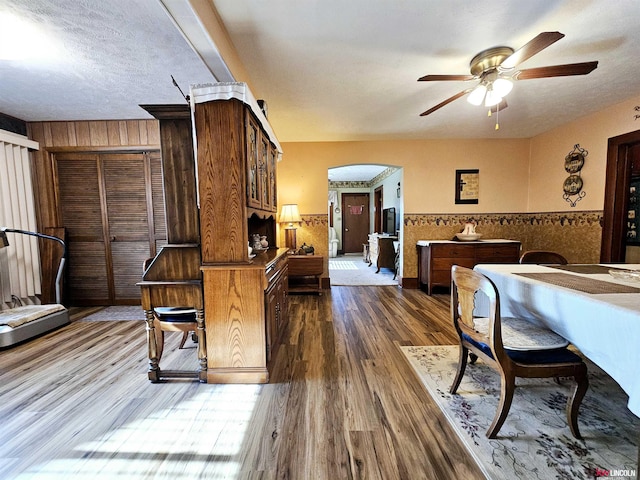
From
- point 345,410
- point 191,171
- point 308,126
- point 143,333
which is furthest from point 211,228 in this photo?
point 308,126

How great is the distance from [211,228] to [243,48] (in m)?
1.43

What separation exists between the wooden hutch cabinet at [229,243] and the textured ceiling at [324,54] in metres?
0.39

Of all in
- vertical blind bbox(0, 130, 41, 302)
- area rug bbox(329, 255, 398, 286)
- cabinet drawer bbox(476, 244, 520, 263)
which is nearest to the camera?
vertical blind bbox(0, 130, 41, 302)

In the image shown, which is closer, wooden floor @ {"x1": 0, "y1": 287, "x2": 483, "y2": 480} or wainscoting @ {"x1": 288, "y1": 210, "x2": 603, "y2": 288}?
wooden floor @ {"x1": 0, "y1": 287, "x2": 483, "y2": 480}

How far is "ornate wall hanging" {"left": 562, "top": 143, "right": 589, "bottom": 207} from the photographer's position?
3.50 metres

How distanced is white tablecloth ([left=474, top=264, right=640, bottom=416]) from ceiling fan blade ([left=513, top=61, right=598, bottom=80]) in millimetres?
1390

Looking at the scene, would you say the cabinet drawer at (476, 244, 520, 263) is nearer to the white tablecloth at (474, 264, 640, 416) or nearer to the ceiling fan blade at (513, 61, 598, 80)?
the white tablecloth at (474, 264, 640, 416)

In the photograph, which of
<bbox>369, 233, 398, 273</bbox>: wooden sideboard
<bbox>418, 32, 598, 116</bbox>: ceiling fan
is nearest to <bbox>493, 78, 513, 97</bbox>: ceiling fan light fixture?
<bbox>418, 32, 598, 116</bbox>: ceiling fan

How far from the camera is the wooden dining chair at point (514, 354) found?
1.26 m

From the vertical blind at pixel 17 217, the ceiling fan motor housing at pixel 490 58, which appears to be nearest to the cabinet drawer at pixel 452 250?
the ceiling fan motor housing at pixel 490 58

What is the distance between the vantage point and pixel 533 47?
1.57 metres

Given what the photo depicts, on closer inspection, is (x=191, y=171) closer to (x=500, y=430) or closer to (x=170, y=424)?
(x=170, y=424)

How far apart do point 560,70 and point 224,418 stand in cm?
319

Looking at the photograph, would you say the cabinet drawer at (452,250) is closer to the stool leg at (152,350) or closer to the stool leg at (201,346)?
the stool leg at (201,346)
